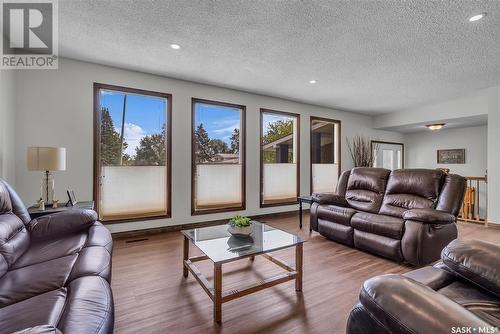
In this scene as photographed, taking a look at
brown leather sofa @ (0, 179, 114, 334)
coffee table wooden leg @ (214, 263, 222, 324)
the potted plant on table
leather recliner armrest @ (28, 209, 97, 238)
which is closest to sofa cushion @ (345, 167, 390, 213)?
the potted plant on table

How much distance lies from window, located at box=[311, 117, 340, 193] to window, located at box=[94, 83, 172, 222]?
11.1ft

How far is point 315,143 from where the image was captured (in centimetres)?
576

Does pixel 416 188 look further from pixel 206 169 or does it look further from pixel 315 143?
pixel 206 169

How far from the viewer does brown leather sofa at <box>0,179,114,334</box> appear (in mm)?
987

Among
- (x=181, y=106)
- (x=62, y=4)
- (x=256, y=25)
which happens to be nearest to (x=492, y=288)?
(x=256, y=25)

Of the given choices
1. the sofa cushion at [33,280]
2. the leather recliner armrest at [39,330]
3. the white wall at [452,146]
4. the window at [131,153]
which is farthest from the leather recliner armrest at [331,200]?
the white wall at [452,146]

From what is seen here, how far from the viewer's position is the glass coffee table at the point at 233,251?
1731 mm

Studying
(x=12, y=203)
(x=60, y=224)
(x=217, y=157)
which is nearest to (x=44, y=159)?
(x=12, y=203)

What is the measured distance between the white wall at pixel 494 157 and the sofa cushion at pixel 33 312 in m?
6.19

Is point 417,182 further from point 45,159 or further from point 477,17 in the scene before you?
point 45,159

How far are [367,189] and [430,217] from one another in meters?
1.18

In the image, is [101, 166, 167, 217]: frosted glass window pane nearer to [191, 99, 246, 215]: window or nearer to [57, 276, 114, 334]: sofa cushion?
[191, 99, 246, 215]: window

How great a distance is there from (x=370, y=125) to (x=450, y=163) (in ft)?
8.73

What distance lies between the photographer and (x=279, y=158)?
526 cm
